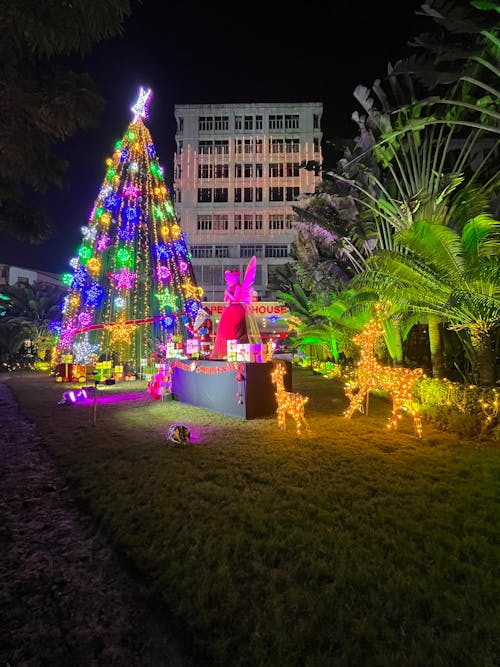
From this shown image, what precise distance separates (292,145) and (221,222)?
48.2 ft

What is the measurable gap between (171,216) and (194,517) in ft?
59.3

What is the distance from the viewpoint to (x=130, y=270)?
1855 cm

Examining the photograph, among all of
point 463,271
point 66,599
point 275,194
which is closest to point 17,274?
point 275,194

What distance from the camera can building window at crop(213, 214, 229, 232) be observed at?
5209 centimetres

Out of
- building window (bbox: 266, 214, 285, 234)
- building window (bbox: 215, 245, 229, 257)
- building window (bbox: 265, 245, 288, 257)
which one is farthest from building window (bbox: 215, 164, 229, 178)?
building window (bbox: 265, 245, 288, 257)

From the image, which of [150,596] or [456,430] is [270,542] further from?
[456,430]

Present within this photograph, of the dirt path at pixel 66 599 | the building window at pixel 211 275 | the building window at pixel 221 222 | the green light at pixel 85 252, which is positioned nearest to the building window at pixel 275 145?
the building window at pixel 221 222

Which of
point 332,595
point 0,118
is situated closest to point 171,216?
point 0,118

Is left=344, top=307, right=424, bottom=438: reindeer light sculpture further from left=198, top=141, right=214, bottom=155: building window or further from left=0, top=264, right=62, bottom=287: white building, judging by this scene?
left=198, top=141, right=214, bottom=155: building window

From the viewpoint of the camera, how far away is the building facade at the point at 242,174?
5156 centimetres

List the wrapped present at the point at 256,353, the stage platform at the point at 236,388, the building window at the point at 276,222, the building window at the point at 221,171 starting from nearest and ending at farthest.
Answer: the stage platform at the point at 236,388
the wrapped present at the point at 256,353
the building window at the point at 276,222
the building window at the point at 221,171

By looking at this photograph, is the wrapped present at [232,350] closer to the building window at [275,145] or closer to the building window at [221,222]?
the building window at [221,222]

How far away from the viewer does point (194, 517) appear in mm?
4285

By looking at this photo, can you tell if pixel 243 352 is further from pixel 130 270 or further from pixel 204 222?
pixel 204 222
